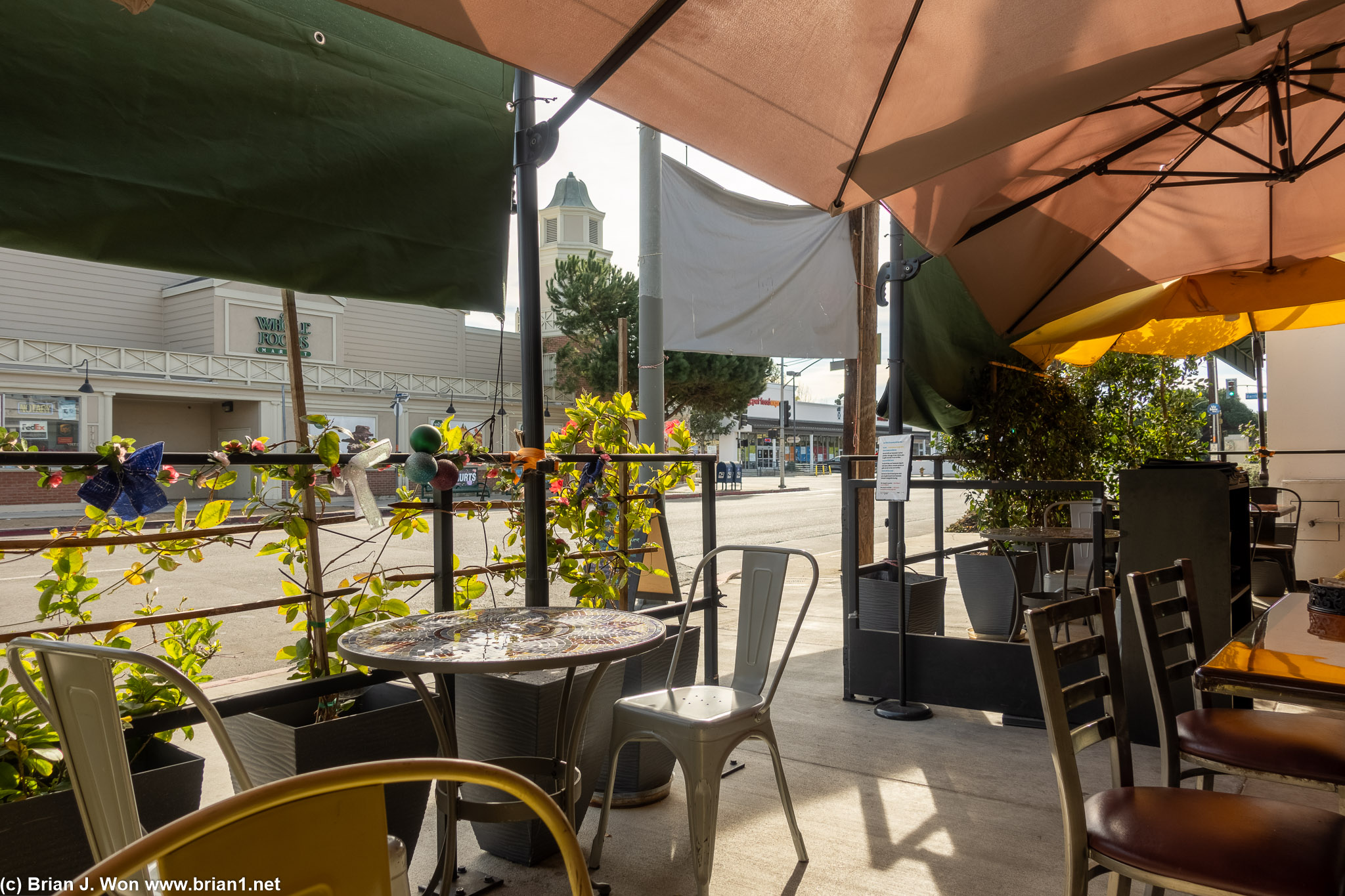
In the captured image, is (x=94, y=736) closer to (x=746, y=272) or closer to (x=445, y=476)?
(x=445, y=476)

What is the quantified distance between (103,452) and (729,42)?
1898mm

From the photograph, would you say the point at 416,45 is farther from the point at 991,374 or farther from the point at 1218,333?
the point at 1218,333

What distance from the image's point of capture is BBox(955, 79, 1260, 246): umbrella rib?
10.4 ft

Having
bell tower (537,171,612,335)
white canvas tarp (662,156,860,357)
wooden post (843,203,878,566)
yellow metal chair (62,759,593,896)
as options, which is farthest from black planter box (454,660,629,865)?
bell tower (537,171,612,335)

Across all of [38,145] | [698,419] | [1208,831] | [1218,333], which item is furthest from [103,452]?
[698,419]

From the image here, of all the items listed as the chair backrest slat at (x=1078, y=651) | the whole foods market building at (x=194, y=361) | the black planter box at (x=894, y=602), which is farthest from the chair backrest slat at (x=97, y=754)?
the whole foods market building at (x=194, y=361)

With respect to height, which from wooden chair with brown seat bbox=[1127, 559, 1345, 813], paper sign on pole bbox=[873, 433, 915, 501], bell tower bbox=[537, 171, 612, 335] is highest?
bell tower bbox=[537, 171, 612, 335]

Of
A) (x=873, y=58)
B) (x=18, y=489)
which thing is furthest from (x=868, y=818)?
(x=18, y=489)

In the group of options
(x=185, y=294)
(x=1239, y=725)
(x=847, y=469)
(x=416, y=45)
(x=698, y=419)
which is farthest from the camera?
(x=698, y=419)

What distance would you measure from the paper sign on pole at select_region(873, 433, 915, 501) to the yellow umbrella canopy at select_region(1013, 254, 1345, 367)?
1437mm

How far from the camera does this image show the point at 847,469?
14.1 ft

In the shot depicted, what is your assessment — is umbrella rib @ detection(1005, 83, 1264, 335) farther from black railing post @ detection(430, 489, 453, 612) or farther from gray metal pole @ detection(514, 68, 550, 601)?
black railing post @ detection(430, 489, 453, 612)

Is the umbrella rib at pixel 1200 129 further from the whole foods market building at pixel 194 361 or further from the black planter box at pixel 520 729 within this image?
the whole foods market building at pixel 194 361

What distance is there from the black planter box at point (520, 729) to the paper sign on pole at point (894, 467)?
1.82 m
